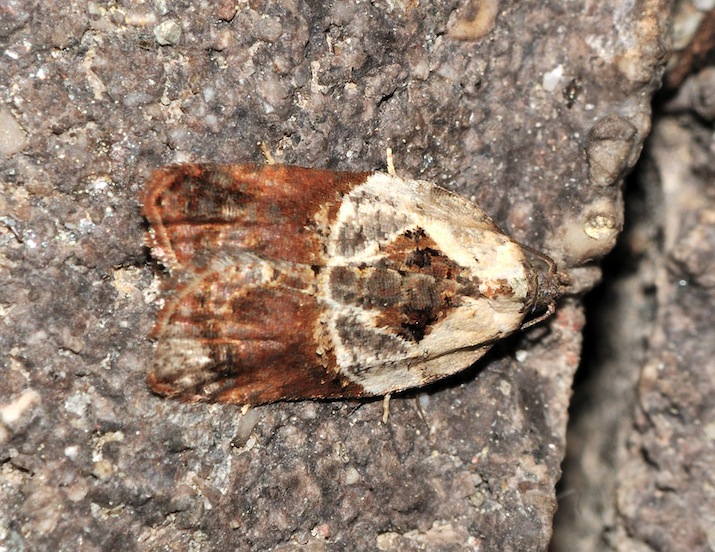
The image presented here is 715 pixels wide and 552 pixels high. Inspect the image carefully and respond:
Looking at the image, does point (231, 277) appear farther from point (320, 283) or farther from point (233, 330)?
point (320, 283)

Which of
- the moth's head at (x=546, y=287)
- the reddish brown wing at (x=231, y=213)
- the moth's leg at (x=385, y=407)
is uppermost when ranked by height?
the reddish brown wing at (x=231, y=213)

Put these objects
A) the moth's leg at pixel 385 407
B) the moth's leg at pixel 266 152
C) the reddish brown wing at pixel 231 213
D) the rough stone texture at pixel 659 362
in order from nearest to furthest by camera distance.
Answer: the reddish brown wing at pixel 231 213 < the moth's leg at pixel 266 152 < the moth's leg at pixel 385 407 < the rough stone texture at pixel 659 362

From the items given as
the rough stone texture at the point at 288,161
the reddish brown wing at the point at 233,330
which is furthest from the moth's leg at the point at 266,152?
the reddish brown wing at the point at 233,330

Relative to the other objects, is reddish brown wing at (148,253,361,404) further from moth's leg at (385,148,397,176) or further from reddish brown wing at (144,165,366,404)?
moth's leg at (385,148,397,176)

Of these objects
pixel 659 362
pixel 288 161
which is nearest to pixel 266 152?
pixel 288 161

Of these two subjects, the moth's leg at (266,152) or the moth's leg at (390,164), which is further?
the moth's leg at (390,164)

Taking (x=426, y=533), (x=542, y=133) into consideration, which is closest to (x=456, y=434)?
(x=426, y=533)

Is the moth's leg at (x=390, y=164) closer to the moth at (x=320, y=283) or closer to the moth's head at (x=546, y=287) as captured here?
the moth at (x=320, y=283)

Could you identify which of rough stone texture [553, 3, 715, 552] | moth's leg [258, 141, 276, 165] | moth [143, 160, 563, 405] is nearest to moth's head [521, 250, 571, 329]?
moth [143, 160, 563, 405]
